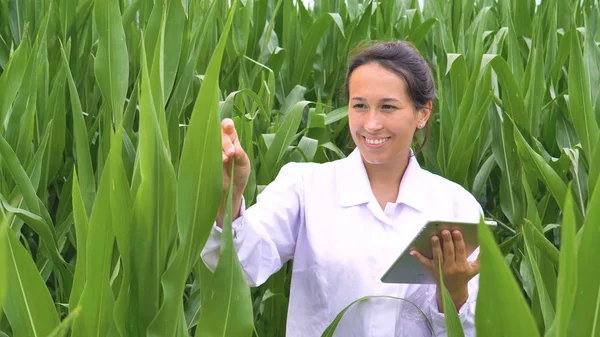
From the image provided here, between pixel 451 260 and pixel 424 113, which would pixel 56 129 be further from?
pixel 451 260

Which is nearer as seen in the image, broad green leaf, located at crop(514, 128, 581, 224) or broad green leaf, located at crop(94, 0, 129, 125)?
broad green leaf, located at crop(94, 0, 129, 125)

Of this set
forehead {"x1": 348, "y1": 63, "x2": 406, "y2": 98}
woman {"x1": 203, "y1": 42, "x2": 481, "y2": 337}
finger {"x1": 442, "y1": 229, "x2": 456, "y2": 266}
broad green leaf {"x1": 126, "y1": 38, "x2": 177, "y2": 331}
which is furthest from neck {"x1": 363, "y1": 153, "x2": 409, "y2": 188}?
broad green leaf {"x1": 126, "y1": 38, "x2": 177, "y2": 331}

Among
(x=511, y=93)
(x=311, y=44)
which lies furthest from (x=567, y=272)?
(x=311, y=44)

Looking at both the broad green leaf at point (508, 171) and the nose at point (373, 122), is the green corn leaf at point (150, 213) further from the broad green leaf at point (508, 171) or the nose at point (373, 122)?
the broad green leaf at point (508, 171)

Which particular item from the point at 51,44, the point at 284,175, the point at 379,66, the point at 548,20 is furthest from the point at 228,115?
the point at 548,20

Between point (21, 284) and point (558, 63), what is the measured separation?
1.42 m

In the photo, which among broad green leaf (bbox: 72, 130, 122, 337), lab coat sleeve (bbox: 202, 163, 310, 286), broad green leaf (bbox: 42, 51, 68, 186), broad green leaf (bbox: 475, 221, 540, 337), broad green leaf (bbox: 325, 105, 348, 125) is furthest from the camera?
broad green leaf (bbox: 325, 105, 348, 125)

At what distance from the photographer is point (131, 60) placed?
1909 mm

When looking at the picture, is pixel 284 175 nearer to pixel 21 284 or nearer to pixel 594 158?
pixel 594 158

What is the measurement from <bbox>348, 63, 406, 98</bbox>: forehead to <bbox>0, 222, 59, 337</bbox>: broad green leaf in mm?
652

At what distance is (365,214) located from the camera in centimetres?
145

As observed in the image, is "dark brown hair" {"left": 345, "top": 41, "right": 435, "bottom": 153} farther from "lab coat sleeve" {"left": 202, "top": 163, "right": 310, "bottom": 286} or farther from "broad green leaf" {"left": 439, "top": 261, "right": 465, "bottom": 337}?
"broad green leaf" {"left": 439, "top": 261, "right": 465, "bottom": 337}

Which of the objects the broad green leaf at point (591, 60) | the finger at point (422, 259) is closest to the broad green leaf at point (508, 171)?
the broad green leaf at point (591, 60)

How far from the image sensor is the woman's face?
1.40 m
